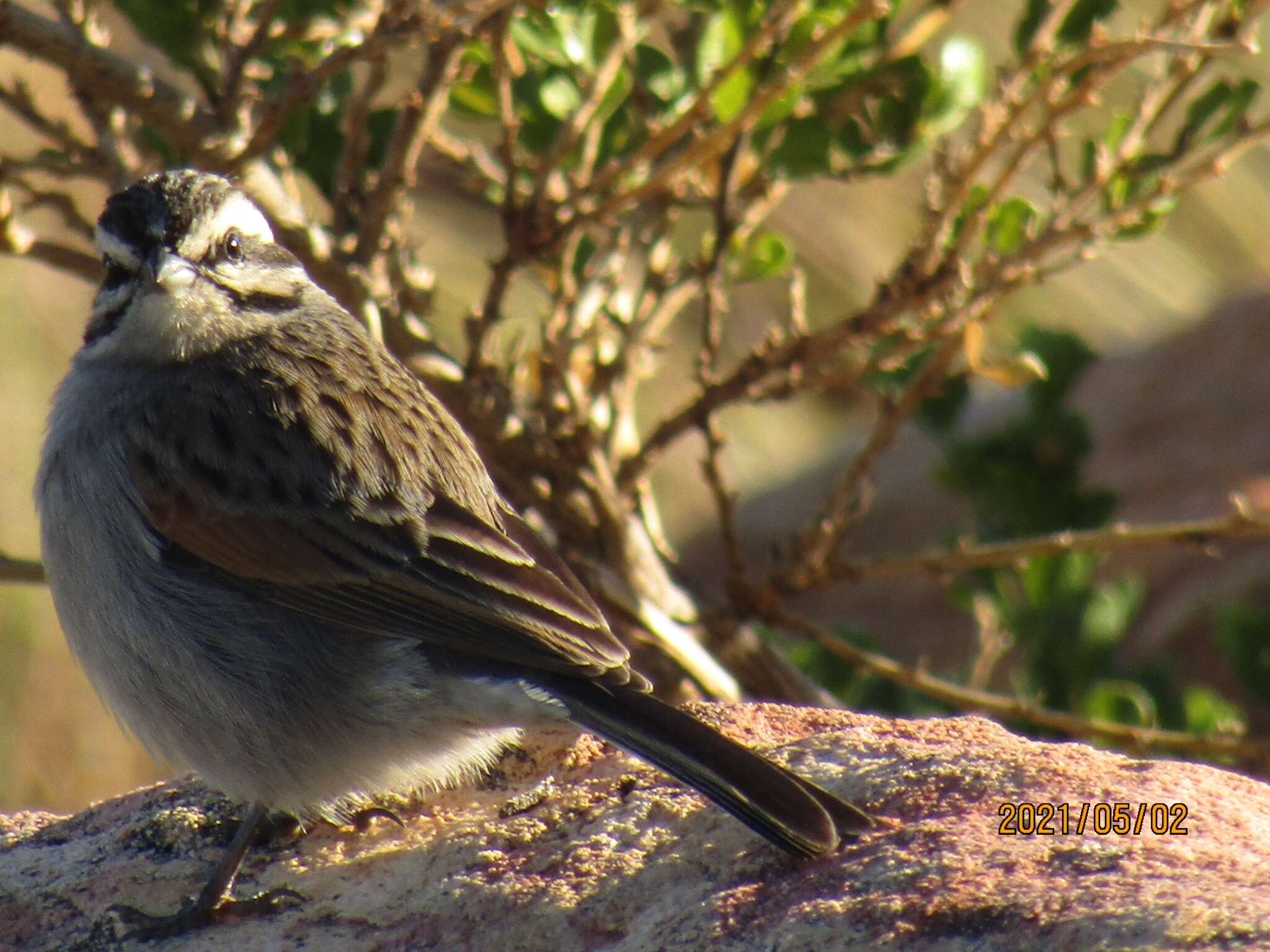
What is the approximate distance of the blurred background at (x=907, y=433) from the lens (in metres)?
8.77

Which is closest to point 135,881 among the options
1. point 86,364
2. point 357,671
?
point 357,671

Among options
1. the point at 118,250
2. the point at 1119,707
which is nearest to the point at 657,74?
the point at 118,250

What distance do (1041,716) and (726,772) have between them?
1.76 meters

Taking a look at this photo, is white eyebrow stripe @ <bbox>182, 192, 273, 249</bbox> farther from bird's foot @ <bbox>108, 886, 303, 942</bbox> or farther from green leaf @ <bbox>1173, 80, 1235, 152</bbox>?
green leaf @ <bbox>1173, 80, 1235, 152</bbox>

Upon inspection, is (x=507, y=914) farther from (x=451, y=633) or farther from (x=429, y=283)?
(x=429, y=283)

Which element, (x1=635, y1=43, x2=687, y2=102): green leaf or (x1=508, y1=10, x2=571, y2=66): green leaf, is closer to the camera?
(x1=508, y1=10, x2=571, y2=66): green leaf

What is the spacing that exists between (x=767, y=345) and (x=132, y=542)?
1910mm

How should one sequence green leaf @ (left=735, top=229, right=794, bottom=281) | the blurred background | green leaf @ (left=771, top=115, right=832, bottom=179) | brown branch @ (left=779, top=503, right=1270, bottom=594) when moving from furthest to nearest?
the blurred background → green leaf @ (left=735, top=229, right=794, bottom=281) → green leaf @ (left=771, top=115, right=832, bottom=179) → brown branch @ (left=779, top=503, right=1270, bottom=594)

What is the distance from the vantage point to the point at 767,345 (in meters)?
4.86

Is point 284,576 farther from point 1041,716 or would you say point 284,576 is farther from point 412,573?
point 1041,716

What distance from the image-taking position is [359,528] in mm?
3875

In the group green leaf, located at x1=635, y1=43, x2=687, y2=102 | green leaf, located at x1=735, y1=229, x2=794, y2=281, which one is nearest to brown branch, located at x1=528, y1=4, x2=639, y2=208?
green leaf, located at x1=635, y1=43, x2=687, y2=102

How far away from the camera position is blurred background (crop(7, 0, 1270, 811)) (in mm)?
→ 8773

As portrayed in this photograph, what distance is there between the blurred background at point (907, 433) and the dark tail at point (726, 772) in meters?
2.44
